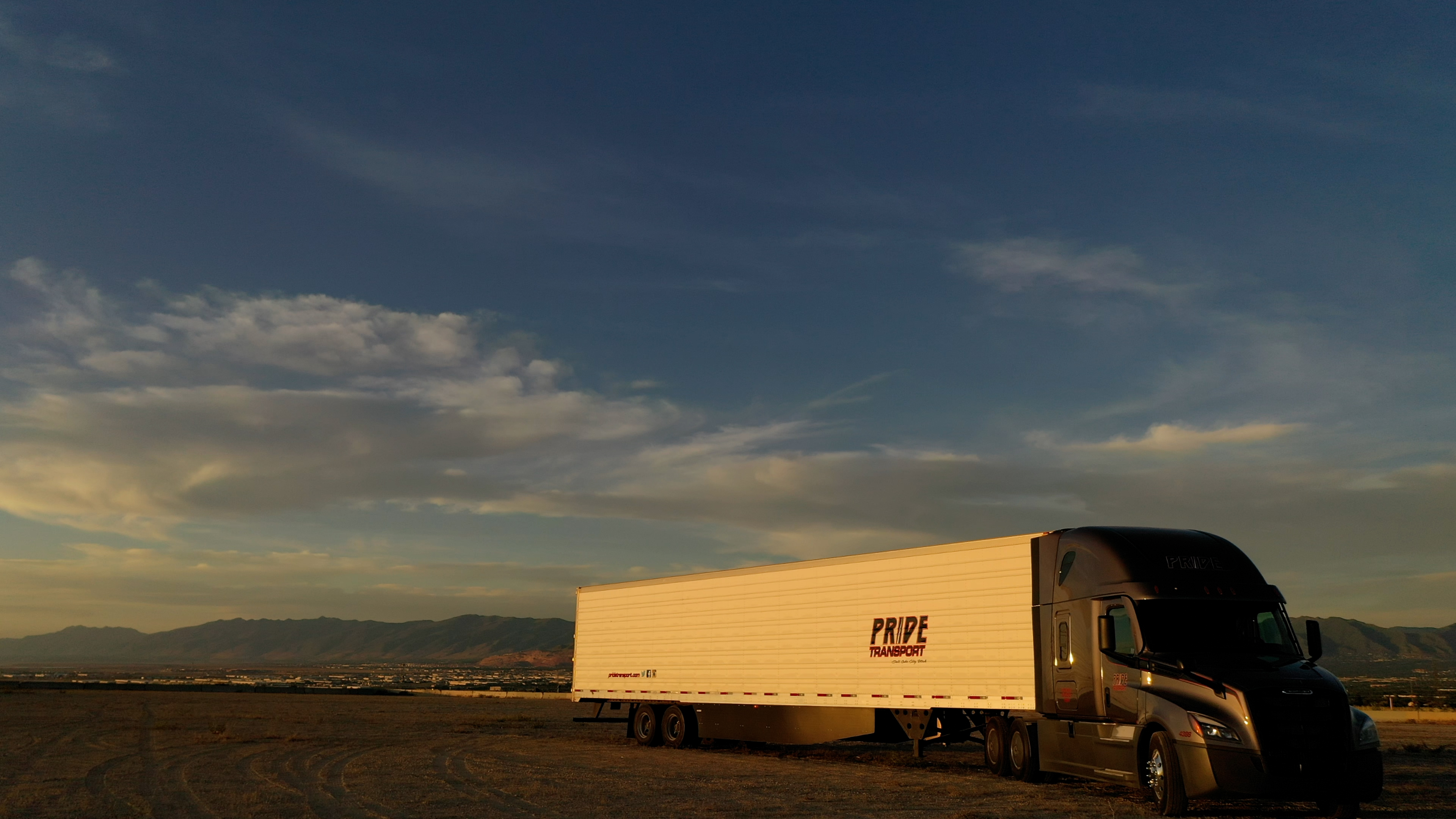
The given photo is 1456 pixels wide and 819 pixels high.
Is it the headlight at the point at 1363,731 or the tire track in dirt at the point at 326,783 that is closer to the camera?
the headlight at the point at 1363,731

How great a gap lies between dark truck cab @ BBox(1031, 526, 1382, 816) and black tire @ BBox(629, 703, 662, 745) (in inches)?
433

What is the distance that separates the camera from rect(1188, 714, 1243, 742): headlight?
1359 cm

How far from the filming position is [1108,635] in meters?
15.8

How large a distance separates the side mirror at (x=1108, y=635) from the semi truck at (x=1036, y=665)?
0.18 feet

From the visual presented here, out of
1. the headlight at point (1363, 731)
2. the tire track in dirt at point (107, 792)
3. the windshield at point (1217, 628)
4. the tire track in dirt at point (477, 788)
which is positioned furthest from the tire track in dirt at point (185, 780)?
A: the headlight at point (1363, 731)

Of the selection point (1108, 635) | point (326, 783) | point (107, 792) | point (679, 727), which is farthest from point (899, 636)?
point (107, 792)

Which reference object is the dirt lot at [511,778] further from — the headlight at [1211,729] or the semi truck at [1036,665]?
the headlight at [1211,729]

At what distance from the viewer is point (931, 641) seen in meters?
19.8

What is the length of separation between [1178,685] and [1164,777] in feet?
4.05

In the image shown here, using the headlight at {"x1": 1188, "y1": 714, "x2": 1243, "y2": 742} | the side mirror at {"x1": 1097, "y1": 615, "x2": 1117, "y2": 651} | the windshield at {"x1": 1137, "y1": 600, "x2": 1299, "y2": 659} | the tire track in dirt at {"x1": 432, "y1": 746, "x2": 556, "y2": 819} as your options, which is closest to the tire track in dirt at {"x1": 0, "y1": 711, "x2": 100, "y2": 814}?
the tire track in dirt at {"x1": 432, "y1": 746, "x2": 556, "y2": 819}

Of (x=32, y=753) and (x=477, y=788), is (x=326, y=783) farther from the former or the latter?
(x=32, y=753)

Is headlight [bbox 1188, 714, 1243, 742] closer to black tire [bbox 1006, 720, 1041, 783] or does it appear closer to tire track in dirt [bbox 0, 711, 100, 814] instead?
black tire [bbox 1006, 720, 1041, 783]

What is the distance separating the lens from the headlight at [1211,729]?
1359 centimetres

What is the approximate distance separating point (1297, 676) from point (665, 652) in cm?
1611
